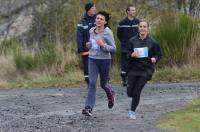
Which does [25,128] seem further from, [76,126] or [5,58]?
[5,58]

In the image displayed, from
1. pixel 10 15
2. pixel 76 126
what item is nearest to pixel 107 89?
pixel 76 126

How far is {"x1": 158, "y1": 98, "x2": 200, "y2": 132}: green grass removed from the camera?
9.41 meters

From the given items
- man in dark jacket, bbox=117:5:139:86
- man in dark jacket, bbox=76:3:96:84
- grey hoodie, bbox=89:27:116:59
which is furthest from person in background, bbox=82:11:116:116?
man in dark jacket, bbox=117:5:139:86

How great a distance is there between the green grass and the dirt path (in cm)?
19

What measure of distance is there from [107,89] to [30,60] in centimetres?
753

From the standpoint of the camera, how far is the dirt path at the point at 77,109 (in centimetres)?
977

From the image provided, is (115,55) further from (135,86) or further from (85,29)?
(135,86)

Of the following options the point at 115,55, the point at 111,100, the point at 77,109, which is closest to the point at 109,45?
the point at 111,100

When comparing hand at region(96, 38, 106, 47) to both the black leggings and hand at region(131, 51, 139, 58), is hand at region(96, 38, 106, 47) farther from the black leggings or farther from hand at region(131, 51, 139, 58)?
the black leggings

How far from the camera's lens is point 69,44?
1930 cm

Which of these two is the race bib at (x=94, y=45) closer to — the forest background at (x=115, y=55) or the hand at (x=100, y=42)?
the hand at (x=100, y=42)

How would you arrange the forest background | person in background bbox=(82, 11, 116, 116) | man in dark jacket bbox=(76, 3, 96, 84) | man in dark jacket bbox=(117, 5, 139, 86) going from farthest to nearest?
the forest background < man in dark jacket bbox=(117, 5, 139, 86) < man in dark jacket bbox=(76, 3, 96, 84) < person in background bbox=(82, 11, 116, 116)

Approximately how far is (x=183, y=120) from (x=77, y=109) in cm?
252

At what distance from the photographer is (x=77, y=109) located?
1183 cm
